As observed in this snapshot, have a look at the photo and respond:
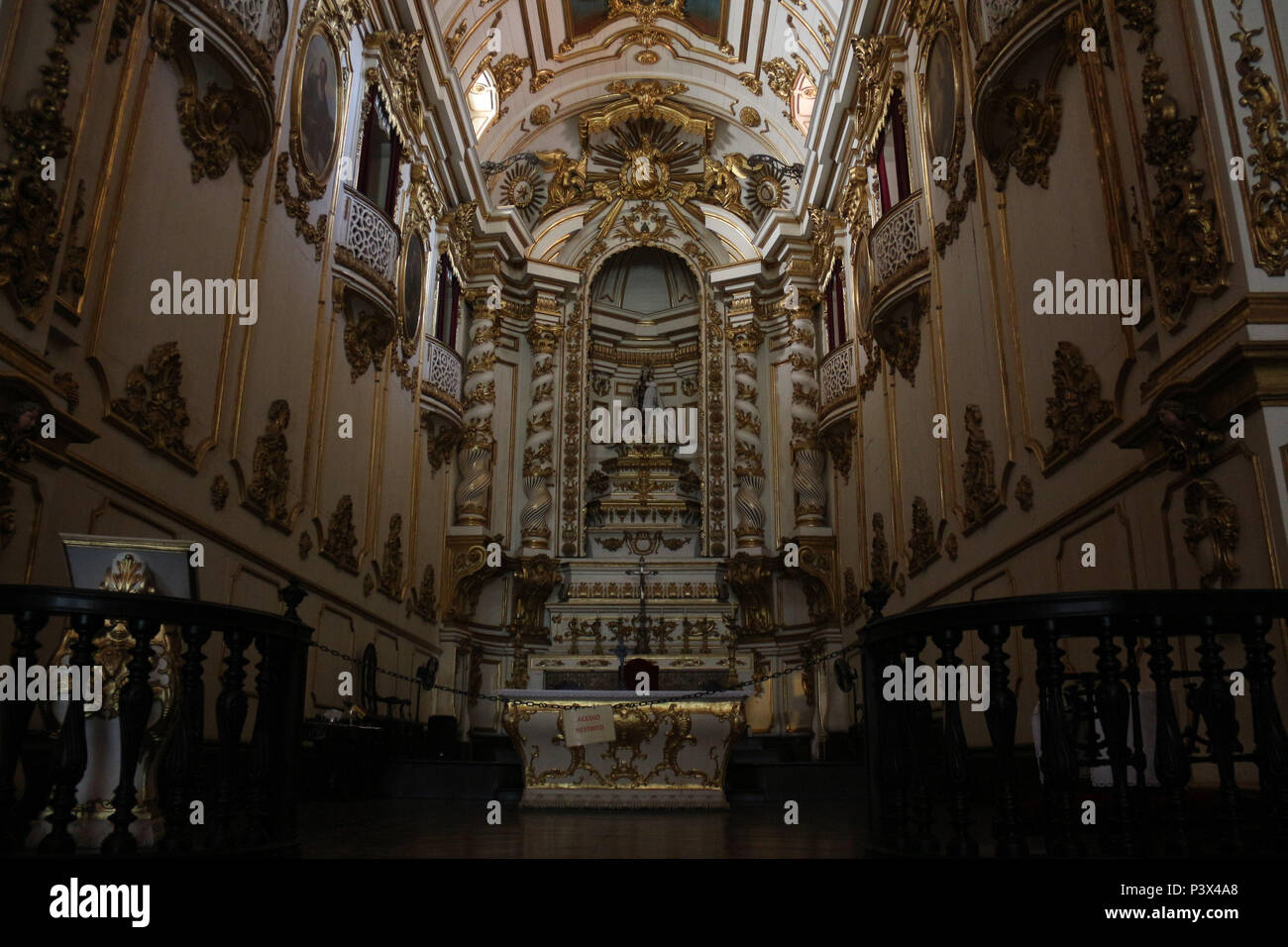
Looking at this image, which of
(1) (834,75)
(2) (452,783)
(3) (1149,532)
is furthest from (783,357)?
(3) (1149,532)

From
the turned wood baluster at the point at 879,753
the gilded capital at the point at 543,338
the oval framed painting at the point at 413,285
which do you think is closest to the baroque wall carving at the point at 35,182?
the turned wood baluster at the point at 879,753

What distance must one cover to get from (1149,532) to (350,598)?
822 centimetres

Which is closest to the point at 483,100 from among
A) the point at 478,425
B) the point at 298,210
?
the point at 478,425

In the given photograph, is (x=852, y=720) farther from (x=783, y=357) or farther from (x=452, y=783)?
(x=783, y=357)

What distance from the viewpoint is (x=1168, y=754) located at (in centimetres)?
324

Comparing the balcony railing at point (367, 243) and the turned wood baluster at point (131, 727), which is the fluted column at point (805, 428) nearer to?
the balcony railing at point (367, 243)

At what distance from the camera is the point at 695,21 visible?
1638 centimetres

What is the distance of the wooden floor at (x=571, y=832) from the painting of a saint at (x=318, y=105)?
6166 mm

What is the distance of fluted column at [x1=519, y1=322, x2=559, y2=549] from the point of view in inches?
611

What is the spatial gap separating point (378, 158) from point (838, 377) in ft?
22.8

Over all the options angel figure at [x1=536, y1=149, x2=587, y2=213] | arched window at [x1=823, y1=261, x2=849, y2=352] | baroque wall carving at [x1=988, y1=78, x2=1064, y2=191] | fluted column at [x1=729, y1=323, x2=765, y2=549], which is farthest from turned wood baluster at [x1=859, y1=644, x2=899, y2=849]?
angel figure at [x1=536, y1=149, x2=587, y2=213]
